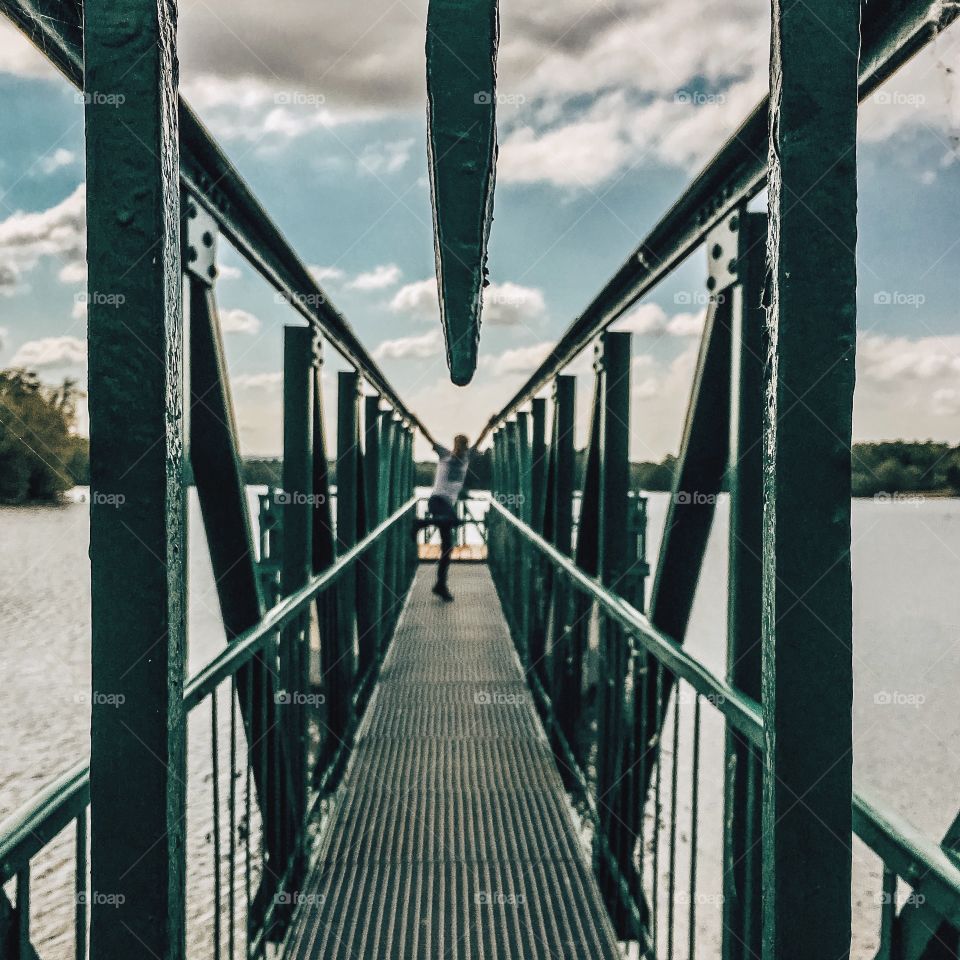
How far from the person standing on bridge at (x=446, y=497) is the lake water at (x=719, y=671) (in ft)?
8.37

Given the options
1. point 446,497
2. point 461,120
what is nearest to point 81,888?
point 461,120

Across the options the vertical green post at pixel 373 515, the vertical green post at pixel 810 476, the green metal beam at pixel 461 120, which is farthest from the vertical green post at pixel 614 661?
the vertical green post at pixel 373 515

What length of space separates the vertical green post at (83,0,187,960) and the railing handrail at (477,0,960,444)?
3.21ft

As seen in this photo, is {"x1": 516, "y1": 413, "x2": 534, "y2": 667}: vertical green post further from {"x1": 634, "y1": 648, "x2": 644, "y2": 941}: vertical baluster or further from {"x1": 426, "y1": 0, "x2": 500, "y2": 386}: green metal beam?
{"x1": 426, "y1": 0, "x2": 500, "y2": 386}: green metal beam

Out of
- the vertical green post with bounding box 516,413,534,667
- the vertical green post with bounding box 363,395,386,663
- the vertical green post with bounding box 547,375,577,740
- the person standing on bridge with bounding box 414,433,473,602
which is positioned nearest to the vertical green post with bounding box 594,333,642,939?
the vertical green post with bounding box 547,375,577,740

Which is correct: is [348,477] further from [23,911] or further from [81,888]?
[23,911]

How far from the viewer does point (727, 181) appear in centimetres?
169

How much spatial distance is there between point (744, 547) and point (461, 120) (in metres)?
1.08

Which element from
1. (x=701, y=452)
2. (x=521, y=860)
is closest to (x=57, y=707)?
(x=521, y=860)

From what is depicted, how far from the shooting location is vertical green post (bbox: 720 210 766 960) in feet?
5.28

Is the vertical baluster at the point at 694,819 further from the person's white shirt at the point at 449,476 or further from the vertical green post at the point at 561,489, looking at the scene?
the person's white shirt at the point at 449,476

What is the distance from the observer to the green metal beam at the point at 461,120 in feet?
2.99

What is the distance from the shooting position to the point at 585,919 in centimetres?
267

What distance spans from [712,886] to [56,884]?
551cm
